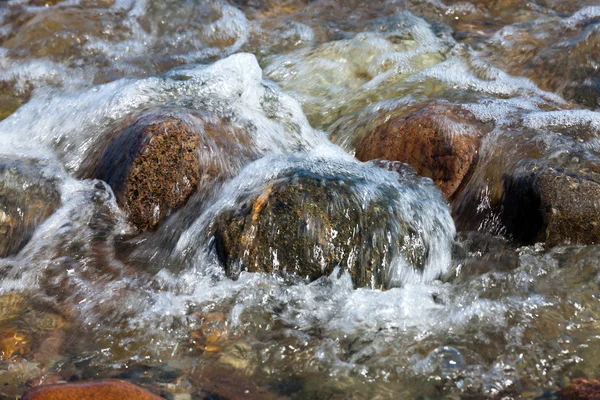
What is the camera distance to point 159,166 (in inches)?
166

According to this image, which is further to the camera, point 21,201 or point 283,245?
point 21,201

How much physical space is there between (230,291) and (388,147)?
1878 millimetres

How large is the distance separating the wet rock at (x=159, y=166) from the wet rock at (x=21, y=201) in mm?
406

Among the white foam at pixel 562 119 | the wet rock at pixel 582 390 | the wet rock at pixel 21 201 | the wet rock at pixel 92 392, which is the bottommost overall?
the wet rock at pixel 582 390

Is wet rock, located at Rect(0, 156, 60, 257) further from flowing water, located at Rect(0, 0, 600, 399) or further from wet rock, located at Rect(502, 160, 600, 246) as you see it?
wet rock, located at Rect(502, 160, 600, 246)

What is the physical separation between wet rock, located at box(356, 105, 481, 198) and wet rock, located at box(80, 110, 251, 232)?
1.26 metres

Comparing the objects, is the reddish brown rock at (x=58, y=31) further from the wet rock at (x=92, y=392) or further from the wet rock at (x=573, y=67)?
the wet rock at (x=92, y=392)

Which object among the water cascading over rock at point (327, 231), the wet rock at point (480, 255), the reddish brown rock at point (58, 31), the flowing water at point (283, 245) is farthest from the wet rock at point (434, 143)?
the reddish brown rock at point (58, 31)

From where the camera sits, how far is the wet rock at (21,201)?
13.6 feet

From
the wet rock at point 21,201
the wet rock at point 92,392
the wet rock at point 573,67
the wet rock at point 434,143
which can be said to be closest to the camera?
the wet rock at point 92,392

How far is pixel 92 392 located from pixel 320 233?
4.90 ft

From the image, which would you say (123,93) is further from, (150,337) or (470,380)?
(470,380)

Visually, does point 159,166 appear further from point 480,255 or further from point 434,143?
point 480,255

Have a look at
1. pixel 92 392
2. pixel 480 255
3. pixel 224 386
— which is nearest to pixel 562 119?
pixel 480 255
